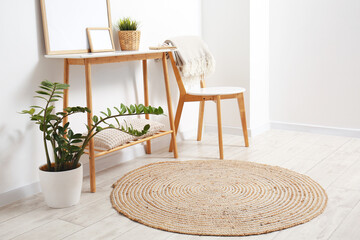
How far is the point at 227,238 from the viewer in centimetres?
168

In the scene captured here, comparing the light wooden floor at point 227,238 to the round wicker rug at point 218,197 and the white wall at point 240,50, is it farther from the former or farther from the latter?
the white wall at point 240,50

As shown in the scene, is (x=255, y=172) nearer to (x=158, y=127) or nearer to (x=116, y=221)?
(x=158, y=127)

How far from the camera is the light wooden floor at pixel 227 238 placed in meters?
1.72

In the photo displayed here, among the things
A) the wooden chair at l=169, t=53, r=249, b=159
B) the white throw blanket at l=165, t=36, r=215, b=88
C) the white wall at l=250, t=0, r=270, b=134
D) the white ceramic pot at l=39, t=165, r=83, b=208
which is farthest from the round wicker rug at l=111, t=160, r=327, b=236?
the white wall at l=250, t=0, r=270, b=134

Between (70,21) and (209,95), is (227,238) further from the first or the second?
(70,21)

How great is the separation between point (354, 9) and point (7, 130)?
8.17 ft

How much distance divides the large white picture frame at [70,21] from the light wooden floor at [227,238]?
2.48 ft

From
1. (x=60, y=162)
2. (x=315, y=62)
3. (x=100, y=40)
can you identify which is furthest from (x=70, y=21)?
(x=315, y=62)

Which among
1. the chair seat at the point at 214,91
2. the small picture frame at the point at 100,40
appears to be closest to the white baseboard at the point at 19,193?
the small picture frame at the point at 100,40

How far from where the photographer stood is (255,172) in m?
2.44

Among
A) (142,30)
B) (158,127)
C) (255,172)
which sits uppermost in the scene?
(142,30)

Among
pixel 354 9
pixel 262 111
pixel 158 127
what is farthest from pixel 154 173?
pixel 354 9

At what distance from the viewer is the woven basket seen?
2508mm

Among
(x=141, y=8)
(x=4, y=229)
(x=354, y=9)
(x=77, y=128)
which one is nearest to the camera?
(x=4, y=229)
